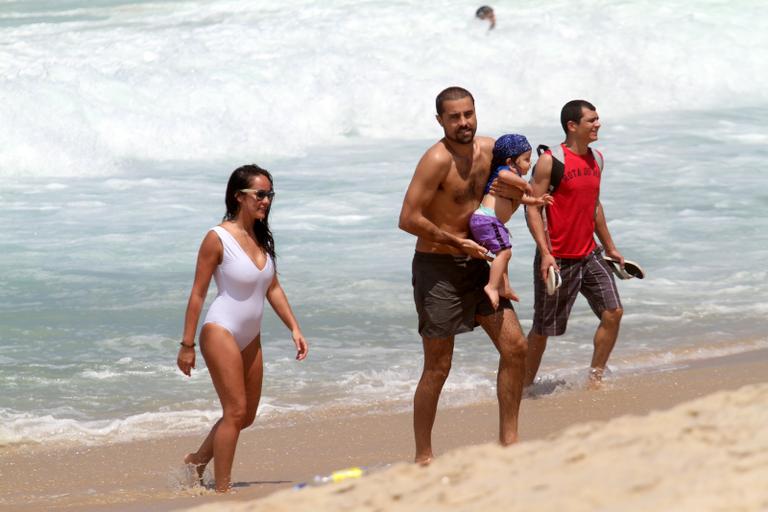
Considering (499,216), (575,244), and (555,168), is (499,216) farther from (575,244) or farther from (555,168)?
(575,244)

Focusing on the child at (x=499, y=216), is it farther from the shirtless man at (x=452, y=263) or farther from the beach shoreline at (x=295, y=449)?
the beach shoreline at (x=295, y=449)

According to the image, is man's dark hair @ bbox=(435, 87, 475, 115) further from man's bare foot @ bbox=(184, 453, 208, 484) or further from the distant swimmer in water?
the distant swimmer in water

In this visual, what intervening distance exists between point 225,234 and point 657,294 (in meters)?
5.47

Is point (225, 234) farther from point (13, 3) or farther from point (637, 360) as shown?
point (13, 3)

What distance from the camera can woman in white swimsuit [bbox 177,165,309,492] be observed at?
631cm

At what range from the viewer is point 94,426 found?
26.6 ft

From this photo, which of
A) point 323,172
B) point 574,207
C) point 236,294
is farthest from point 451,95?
point 323,172

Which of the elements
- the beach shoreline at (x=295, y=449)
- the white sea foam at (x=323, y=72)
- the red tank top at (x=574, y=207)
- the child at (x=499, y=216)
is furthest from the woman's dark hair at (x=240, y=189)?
the white sea foam at (x=323, y=72)

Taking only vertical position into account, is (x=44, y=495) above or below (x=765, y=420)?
below

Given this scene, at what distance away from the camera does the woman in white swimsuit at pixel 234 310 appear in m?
6.31

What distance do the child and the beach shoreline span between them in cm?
85

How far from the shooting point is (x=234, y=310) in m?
6.37

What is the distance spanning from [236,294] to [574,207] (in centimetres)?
236

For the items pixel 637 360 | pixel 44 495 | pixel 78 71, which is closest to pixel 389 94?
pixel 78 71
